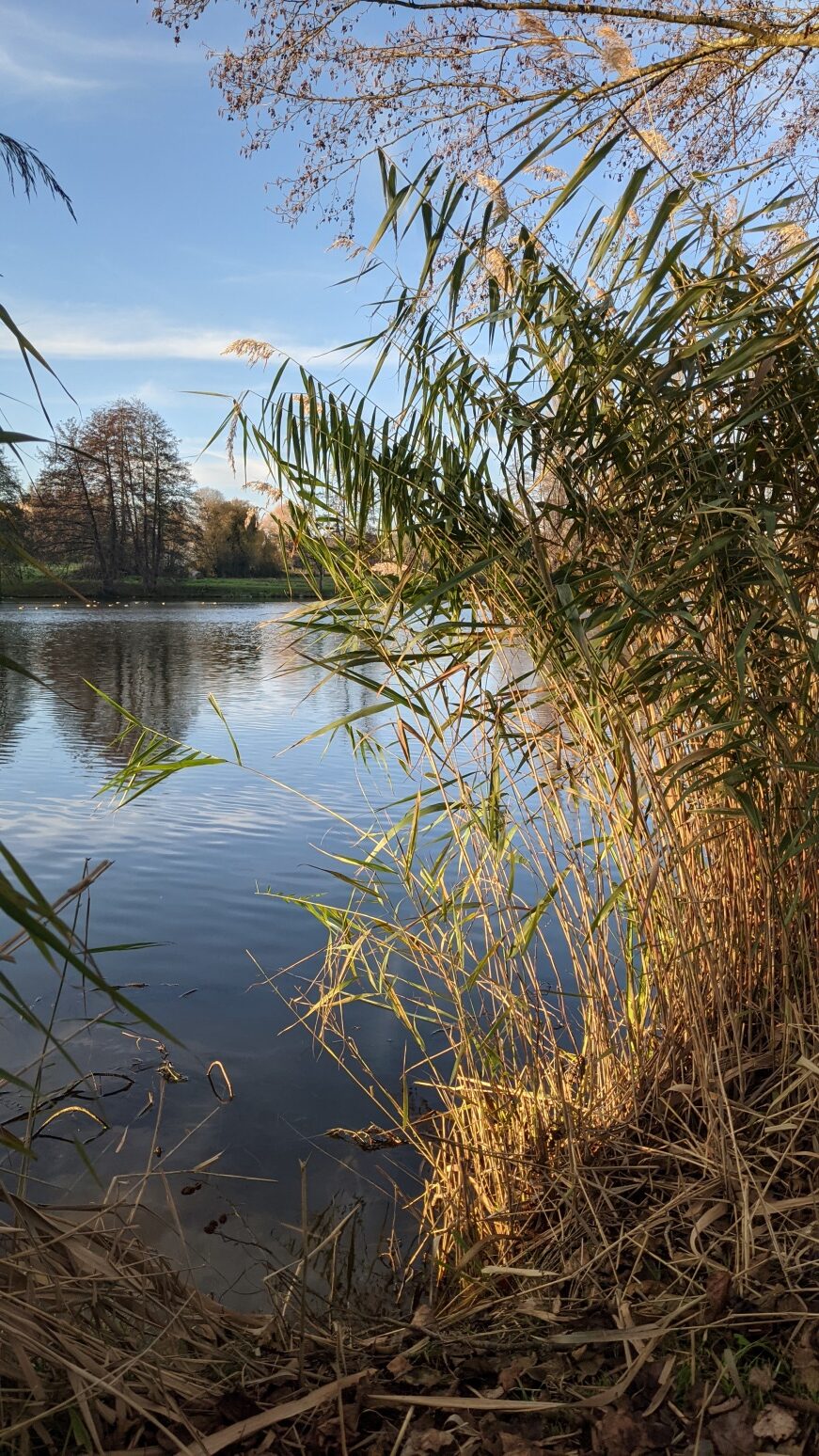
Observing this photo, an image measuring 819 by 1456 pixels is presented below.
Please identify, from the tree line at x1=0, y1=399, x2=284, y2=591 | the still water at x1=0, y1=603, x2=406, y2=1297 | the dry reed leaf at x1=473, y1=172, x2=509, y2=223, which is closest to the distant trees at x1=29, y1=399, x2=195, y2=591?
the tree line at x1=0, y1=399, x2=284, y2=591

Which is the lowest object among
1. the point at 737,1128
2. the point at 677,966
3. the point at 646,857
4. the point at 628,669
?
the point at 737,1128

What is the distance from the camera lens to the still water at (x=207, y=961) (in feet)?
10.5

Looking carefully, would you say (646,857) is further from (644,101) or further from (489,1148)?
(644,101)

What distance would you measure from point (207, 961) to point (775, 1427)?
153 inches

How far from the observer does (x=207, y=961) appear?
5168 millimetres

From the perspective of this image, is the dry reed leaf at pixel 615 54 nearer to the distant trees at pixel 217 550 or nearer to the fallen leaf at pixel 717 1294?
the fallen leaf at pixel 717 1294

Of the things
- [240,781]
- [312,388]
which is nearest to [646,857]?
[312,388]

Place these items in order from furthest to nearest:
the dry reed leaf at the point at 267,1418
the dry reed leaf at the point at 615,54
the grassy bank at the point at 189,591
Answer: the grassy bank at the point at 189,591 < the dry reed leaf at the point at 615,54 < the dry reed leaf at the point at 267,1418

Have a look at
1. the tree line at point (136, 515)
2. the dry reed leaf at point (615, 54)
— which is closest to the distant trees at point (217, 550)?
the tree line at point (136, 515)

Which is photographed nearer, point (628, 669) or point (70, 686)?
point (628, 669)

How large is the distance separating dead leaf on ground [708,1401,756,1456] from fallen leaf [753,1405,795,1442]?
0.01 metres

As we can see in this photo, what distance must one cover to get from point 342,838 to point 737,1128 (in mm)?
5127

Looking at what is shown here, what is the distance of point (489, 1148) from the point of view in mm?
2672

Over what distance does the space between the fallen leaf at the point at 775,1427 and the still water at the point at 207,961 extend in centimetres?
116
